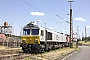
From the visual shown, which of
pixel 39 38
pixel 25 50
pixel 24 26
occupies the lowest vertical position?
pixel 25 50

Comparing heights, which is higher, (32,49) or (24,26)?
(24,26)

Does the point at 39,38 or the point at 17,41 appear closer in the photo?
the point at 39,38

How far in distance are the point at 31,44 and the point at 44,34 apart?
8.90 feet

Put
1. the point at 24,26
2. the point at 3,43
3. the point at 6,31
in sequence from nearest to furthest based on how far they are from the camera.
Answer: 1. the point at 24,26
2. the point at 3,43
3. the point at 6,31

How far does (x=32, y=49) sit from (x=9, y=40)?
2231 cm

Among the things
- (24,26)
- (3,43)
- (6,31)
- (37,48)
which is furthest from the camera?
(6,31)

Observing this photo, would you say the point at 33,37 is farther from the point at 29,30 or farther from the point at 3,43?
the point at 3,43

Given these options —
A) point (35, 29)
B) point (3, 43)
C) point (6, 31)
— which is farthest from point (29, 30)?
point (6, 31)

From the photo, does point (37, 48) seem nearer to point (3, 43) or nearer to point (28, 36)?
point (28, 36)

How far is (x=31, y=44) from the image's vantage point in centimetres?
2455

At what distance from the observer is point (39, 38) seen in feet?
79.0

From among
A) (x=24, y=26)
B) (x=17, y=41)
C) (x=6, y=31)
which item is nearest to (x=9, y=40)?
(x=17, y=41)

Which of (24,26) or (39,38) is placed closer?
(39,38)

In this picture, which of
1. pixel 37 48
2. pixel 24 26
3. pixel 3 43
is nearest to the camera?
pixel 37 48
